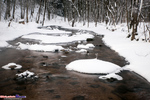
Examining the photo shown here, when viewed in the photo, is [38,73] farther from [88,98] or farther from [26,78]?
[88,98]

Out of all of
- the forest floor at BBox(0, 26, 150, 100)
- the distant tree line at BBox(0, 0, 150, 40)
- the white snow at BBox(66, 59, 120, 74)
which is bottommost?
the forest floor at BBox(0, 26, 150, 100)

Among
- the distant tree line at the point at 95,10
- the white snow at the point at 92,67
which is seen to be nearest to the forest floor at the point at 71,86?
the white snow at the point at 92,67

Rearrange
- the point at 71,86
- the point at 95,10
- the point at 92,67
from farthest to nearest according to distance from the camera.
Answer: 1. the point at 95,10
2. the point at 92,67
3. the point at 71,86

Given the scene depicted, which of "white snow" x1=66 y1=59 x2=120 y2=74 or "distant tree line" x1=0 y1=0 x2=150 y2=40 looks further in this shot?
"distant tree line" x1=0 y1=0 x2=150 y2=40

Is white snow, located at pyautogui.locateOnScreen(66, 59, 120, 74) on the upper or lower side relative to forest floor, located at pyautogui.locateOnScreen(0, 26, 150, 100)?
upper

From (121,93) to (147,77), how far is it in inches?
59.6

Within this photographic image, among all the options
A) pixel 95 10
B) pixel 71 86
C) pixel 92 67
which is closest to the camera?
pixel 71 86

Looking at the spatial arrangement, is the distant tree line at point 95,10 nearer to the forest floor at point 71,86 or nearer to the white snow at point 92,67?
the white snow at point 92,67

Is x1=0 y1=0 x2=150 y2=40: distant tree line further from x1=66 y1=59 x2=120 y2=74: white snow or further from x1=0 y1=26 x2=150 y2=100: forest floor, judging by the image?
x1=0 y1=26 x2=150 y2=100: forest floor

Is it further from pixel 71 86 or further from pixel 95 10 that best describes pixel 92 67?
pixel 95 10

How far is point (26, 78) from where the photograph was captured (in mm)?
5008

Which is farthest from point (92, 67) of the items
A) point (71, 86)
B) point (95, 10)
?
point (95, 10)

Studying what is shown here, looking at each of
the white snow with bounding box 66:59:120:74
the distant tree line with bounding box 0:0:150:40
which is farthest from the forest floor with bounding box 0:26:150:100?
the distant tree line with bounding box 0:0:150:40

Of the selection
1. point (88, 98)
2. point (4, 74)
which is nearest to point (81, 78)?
point (88, 98)
